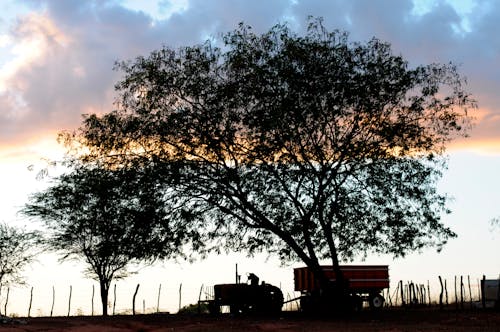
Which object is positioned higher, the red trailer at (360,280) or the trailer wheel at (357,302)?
the red trailer at (360,280)

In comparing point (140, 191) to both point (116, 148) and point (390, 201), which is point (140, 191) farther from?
point (390, 201)

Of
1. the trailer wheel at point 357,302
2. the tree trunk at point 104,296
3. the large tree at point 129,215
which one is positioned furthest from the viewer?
the tree trunk at point 104,296

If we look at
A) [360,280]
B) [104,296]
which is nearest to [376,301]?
[360,280]

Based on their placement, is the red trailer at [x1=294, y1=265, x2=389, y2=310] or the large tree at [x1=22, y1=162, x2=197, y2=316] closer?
the large tree at [x1=22, y1=162, x2=197, y2=316]

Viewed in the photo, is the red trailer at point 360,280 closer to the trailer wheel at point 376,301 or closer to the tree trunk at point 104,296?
the trailer wheel at point 376,301

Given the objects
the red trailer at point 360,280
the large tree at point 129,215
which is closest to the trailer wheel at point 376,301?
the red trailer at point 360,280

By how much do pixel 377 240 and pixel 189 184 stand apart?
9.77 metres

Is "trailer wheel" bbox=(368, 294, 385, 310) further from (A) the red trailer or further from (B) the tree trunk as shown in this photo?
(B) the tree trunk

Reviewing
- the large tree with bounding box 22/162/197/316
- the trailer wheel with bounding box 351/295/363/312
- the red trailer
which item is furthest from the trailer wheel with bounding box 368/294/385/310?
the large tree with bounding box 22/162/197/316

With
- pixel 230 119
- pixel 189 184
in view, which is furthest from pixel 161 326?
pixel 230 119

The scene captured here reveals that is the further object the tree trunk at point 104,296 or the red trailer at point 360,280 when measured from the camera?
the tree trunk at point 104,296

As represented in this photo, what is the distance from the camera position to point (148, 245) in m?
34.2

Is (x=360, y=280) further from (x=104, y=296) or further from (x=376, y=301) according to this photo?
(x=104, y=296)

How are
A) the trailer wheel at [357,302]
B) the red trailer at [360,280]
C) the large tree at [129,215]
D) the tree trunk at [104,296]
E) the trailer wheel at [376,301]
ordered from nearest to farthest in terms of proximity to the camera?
the large tree at [129,215]
the trailer wheel at [357,302]
the red trailer at [360,280]
the trailer wheel at [376,301]
the tree trunk at [104,296]
